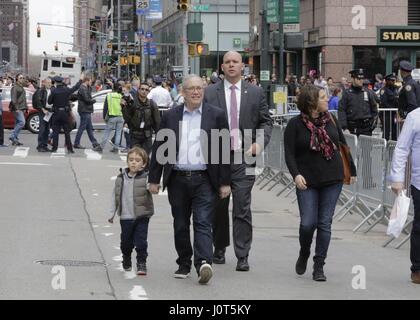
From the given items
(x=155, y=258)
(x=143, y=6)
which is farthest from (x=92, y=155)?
(x=143, y=6)

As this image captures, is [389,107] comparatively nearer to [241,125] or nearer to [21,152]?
[21,152]

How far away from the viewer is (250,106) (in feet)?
33.3

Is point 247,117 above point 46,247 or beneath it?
above

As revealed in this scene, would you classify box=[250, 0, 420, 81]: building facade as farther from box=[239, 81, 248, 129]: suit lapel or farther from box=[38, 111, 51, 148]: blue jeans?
box=[239, 81, 248, 129]: suit lapel

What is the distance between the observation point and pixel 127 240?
9.77 m

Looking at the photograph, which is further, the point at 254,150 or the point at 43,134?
the point at 43,134

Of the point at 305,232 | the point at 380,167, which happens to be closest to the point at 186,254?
the point at 305,232

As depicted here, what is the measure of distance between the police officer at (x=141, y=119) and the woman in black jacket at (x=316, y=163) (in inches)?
392

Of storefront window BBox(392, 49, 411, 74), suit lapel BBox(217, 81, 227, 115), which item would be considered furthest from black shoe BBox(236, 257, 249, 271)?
storefront window BBox(392, 49, 411, 74)

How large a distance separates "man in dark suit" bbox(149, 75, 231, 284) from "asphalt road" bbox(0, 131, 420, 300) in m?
0.58

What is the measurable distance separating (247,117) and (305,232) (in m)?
1.28

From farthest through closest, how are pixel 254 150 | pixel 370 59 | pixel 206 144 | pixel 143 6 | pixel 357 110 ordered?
pixel 143 6 < pixel 370 59 < pixel 357 110 < pixel 254 150 < pixel 206 144

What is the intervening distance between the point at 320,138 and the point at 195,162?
121 cm

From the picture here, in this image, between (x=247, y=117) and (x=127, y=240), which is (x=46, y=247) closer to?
(x=127, y=240)
